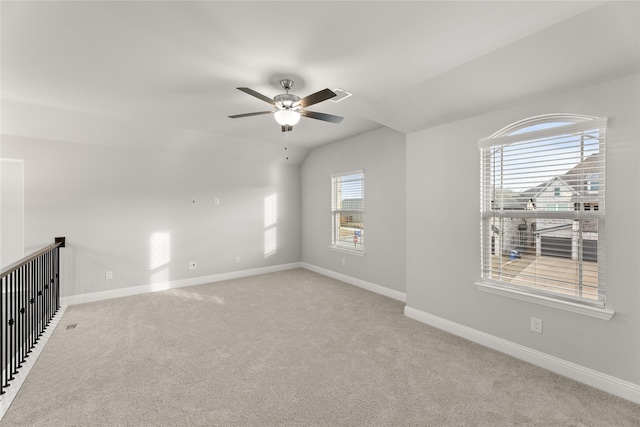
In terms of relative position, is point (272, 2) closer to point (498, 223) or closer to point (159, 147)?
point (498, 223)

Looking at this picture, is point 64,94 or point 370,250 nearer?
point 64,94

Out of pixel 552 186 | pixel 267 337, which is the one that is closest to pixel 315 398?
pixel 267 337

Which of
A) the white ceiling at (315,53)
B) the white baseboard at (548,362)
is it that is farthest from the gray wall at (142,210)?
the white baseboard at (548,362)

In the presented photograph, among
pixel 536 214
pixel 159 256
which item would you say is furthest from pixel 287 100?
pixel 159 256

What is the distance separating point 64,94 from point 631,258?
Result: 5.30 m

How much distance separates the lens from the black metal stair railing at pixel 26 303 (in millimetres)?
2252

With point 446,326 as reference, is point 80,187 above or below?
above

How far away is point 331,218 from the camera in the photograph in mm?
5672

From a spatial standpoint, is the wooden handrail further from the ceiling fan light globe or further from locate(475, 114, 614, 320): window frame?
locate(475, 114, 614, 320): window frame

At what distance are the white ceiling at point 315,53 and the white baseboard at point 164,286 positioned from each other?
247 cm

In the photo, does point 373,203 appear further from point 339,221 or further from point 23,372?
point 23,372

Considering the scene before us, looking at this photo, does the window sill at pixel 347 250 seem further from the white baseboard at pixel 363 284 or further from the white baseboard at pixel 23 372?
the white baseboard at pixel 23 372

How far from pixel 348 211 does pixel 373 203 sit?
2.20 ft

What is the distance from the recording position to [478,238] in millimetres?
3016
